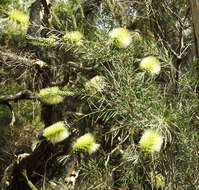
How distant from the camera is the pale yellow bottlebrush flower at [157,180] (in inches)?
109

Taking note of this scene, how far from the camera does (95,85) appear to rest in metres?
2.87

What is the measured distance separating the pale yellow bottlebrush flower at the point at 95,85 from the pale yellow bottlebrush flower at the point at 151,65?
29 centimetres

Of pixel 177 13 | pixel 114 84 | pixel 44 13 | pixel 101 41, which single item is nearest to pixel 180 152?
pixel 114 84

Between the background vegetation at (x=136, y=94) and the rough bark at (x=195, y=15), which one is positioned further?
the background vegetation at (x=136, y=94)

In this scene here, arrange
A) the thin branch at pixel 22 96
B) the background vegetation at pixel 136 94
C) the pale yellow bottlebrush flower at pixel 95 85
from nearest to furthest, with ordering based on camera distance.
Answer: the background vegetation at pixel 136 94 → the pale yellow bottlebrush flower at pixel 95 85 → the thin branch at pixel 22 96

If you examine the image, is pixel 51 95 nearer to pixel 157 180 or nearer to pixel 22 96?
pixel 157 180

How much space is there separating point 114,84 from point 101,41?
11.5 inches

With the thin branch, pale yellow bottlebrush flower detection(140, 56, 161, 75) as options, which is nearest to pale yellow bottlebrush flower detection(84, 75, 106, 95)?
pale yellow bottlebrush flower detection(140, 56, 161, 75)

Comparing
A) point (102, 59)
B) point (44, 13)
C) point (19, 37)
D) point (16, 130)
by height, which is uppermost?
point (102, 59)

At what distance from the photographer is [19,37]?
5477mm

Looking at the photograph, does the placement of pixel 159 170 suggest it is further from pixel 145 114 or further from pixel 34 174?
pixel 34 174

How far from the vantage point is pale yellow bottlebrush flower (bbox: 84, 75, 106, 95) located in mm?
2834

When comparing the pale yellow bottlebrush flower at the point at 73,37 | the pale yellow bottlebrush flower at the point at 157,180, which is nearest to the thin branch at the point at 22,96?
the pale yellow bottlebrush flower at the point at 73,37

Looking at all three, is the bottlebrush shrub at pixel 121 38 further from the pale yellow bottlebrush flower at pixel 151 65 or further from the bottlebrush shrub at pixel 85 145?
the bottlebrush shrub at pixel 85 145
